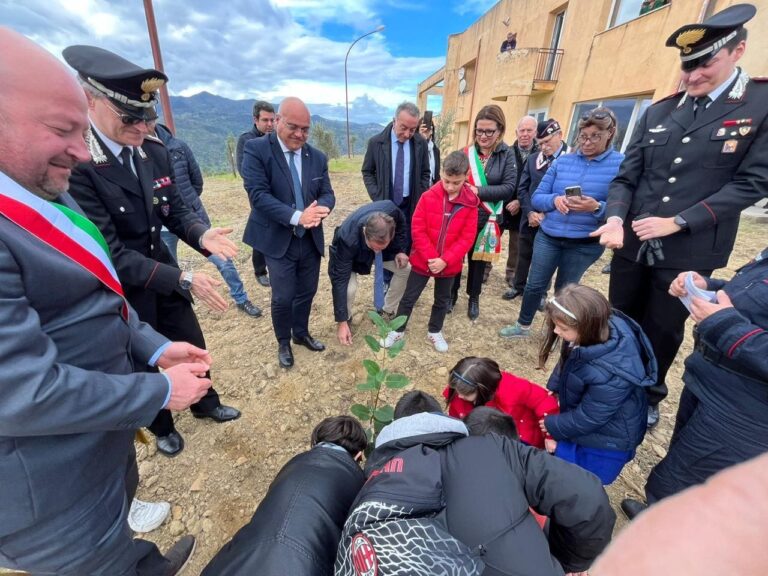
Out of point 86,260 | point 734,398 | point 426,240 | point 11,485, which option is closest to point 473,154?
point 426,240

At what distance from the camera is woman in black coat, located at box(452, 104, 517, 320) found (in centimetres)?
340

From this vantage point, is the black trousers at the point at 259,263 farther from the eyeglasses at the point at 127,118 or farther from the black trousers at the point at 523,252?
the black trousers at the point at 523,252

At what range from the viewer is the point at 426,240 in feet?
9.87

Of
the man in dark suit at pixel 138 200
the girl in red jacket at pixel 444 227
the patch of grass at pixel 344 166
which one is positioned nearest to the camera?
the man in dark suit at pixel 138 200

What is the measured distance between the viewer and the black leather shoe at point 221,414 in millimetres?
2465

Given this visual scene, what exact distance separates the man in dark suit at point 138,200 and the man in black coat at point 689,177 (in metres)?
2.48

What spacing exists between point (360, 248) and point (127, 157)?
5.43ft

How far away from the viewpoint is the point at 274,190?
2.68 metres

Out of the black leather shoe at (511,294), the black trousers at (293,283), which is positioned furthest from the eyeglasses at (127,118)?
the black leather shoe at (511,294)

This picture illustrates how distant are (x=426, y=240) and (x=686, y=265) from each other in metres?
1.75

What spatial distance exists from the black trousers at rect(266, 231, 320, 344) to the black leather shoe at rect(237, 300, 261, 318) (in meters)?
0.85

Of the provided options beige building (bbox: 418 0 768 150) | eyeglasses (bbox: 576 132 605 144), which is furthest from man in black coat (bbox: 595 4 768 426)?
beige building (bbox: 418 0 768 150)

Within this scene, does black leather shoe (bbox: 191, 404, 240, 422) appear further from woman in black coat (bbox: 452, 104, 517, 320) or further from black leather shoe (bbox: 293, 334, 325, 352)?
woman in black coat (bbox: 452, 104, 517, 320)

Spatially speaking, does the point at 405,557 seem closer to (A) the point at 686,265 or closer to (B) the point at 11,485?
(B) the point at 11,485
